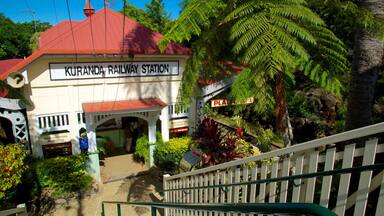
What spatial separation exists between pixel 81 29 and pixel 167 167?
19.5 feet

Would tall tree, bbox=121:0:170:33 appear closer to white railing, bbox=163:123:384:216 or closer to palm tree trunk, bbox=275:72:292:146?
palm tree trunk, bbox=275:72:292:146

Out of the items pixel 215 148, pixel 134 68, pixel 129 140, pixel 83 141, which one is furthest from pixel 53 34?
pixel 215 148

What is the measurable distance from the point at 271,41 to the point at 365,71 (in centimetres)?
172

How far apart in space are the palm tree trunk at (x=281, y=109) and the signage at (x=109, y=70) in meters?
6.27

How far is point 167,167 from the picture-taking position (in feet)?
33.3

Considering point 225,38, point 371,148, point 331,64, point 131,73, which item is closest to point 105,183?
point 131,73

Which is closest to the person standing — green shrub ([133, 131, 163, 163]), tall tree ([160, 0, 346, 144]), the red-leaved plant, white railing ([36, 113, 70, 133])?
green shrub ([133, 131, 163, 163])

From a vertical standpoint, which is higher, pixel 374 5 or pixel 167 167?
pixel 374 5

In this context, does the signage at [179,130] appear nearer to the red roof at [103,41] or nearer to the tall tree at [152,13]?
the red roof at [103,41]

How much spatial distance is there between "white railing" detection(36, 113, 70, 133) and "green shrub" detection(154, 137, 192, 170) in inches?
131

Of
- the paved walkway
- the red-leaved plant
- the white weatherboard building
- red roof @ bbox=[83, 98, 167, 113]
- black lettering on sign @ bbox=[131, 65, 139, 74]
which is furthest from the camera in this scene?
black lettering on sign @ bbox=[131, 65, 139, 74]

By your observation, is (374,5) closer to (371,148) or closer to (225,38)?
(225,38)

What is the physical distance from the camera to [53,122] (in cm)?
894

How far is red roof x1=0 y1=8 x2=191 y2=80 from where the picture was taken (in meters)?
8.45
